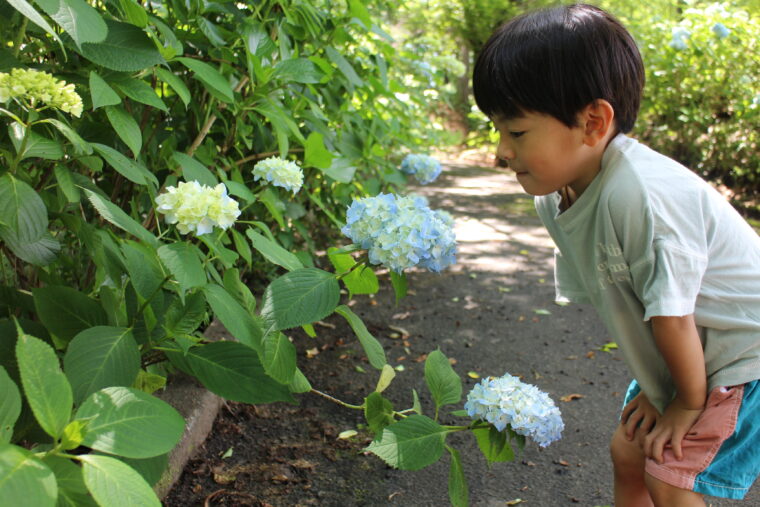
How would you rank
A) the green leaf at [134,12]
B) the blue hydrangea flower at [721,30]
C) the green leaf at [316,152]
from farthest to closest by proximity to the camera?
the blue hydrangea flower at [721,30] < the green leaf at [316,152] < the green leaf at [134,12]

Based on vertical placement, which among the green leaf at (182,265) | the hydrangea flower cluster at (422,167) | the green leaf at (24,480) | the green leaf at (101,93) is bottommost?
the hydrangea flower cluster at (422,167)

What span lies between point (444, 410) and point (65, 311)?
155 centimetres

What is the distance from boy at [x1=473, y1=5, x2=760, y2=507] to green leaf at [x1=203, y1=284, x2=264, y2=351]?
71 cm

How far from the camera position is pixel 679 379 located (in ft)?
4.92

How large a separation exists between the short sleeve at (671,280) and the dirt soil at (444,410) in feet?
2.88

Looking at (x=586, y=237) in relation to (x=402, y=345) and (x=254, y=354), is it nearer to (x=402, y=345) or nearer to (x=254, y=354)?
(x=254, y=354)

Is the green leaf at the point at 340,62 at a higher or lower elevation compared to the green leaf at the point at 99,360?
higher

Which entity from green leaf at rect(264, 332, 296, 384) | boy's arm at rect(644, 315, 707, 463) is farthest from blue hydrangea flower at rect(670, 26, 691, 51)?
green leaf at rect(264, 332, 296, 384)

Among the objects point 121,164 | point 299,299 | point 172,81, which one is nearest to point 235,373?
point 299,299

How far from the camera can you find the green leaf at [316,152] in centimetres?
215

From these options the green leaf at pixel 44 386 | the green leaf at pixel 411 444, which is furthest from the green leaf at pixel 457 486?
the green leaf at pixel 44 386

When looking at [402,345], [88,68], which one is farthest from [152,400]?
[402,345]

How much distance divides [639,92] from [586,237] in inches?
14.2

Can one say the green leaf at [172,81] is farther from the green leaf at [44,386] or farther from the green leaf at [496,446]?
the green leaf at [496,446]
